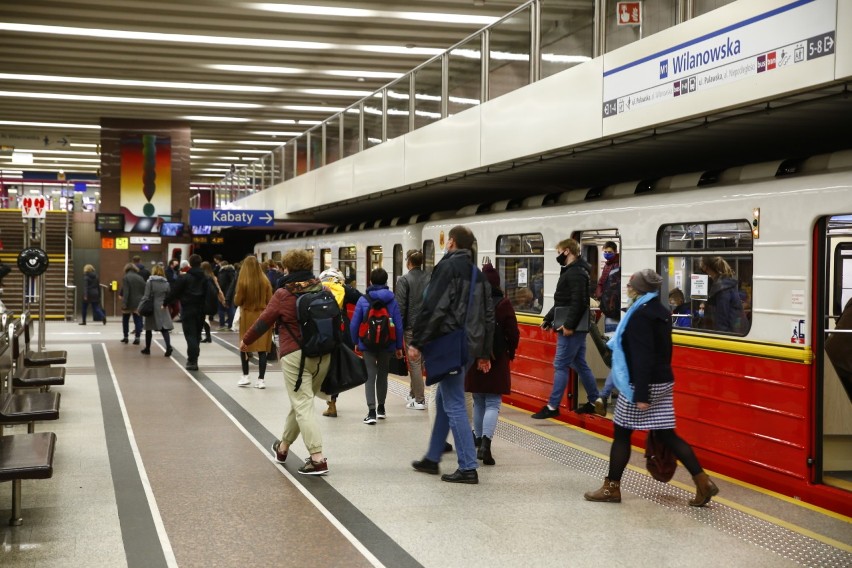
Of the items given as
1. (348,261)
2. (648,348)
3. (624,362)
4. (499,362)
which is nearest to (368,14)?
(348,261)

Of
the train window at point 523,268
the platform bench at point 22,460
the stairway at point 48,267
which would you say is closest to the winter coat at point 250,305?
the train window at point 523,268

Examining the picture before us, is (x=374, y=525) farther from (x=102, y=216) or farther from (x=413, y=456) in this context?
(x=102, y=216)

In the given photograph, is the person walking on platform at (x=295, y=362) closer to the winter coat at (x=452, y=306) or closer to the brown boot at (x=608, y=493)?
the winter coat at (x=452, y=306)

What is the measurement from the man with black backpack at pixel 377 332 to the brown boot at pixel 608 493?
3479mm

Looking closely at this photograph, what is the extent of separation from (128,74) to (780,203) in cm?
1756

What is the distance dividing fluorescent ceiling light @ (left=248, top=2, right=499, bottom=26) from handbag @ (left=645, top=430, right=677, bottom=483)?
36.2 feet

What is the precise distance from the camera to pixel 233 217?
2338 cm

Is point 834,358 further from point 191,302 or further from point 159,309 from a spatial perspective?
point 159,309

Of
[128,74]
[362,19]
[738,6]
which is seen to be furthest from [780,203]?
[128,74]

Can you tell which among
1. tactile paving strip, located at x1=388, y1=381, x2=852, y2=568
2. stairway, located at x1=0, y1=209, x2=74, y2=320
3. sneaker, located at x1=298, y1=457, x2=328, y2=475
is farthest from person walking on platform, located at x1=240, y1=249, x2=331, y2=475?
stairway, located at x1=0, y1=209, x2=74, y2=320

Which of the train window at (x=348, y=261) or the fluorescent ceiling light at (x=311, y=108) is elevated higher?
the fluorescent ceiling light at (x=311, y=108)

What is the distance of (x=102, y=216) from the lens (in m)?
26.3

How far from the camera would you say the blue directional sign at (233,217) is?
2330 centimetres

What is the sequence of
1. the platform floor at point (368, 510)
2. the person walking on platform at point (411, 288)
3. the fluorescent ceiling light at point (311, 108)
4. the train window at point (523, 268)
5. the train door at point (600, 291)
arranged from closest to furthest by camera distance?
the platform floor at point (368, 510), the train door at point (600, 291), the person walking on platform at point (411, 288), the train window at point (523, 268), the fluorescent ceiling light at point (311, 108)
